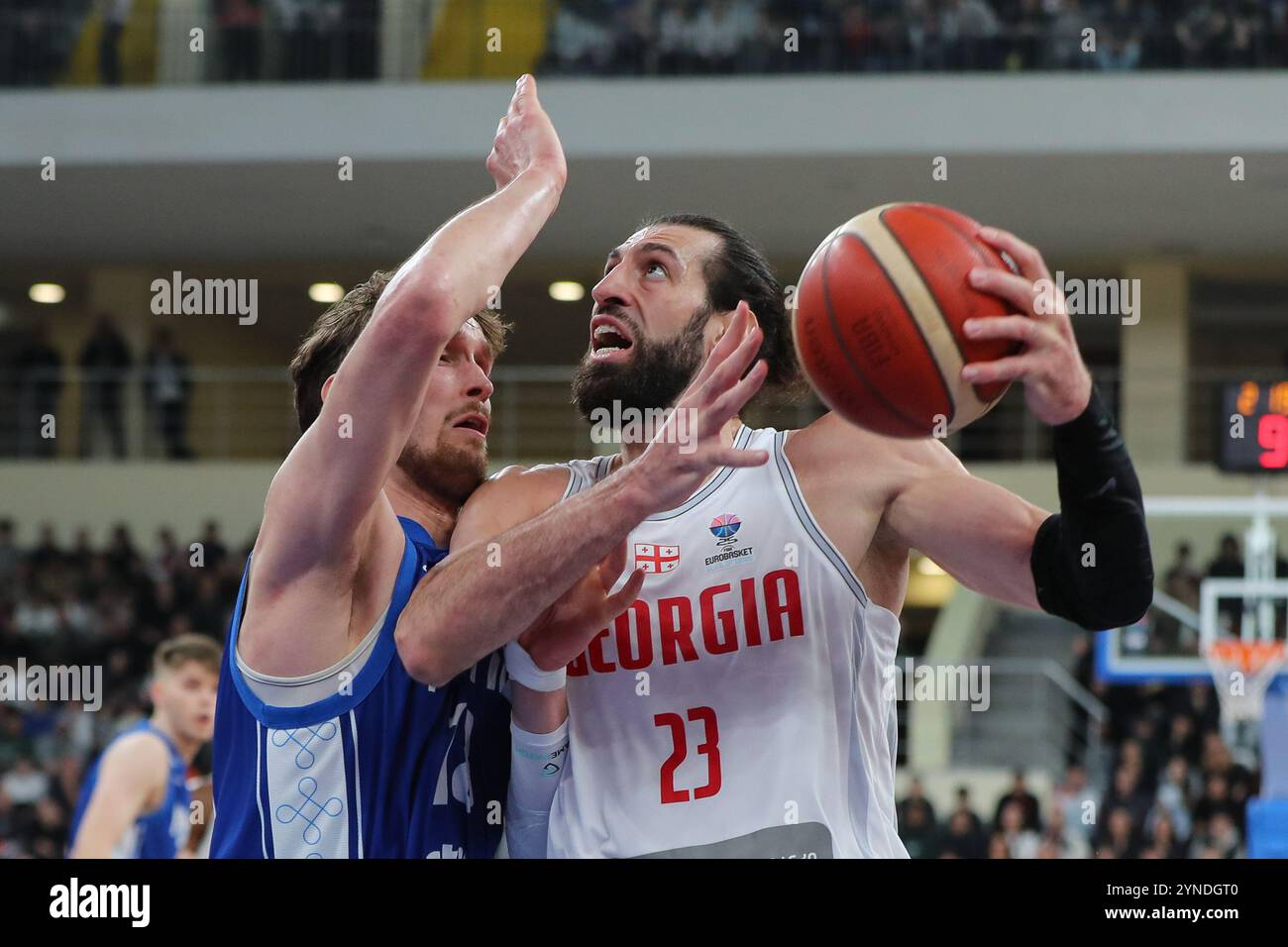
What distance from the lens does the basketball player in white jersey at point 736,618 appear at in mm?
3201

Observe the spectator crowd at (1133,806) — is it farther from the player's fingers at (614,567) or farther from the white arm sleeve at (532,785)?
the player's fingers at (614,567)

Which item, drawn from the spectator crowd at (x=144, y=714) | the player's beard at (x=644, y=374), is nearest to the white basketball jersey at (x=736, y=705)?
the player's beard at (x=644, y=374)

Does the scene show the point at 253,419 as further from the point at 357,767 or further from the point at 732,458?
the point at 732,458

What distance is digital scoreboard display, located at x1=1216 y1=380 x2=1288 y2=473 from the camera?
1001 cm

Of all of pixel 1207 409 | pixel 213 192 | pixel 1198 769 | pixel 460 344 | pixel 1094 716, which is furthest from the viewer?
pixel 1207 409

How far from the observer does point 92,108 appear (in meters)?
13.9

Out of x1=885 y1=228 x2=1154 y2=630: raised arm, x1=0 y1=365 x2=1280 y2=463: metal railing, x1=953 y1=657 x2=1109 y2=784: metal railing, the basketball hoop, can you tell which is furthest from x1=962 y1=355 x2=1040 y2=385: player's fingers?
x1=0 y1=365 x2=1280 y2=463: metal railing

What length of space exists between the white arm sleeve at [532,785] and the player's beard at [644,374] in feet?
A: 2.34

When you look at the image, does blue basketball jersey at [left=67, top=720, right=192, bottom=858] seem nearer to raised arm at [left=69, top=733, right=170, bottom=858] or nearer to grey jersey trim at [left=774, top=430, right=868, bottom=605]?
raised arm at [left=69, top=733, right=170, bottom=858]

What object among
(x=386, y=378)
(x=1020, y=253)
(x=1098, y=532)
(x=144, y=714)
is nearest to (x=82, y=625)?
(x=144, y=714)

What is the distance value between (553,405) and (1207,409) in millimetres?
7138

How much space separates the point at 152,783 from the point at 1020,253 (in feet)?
14.7
